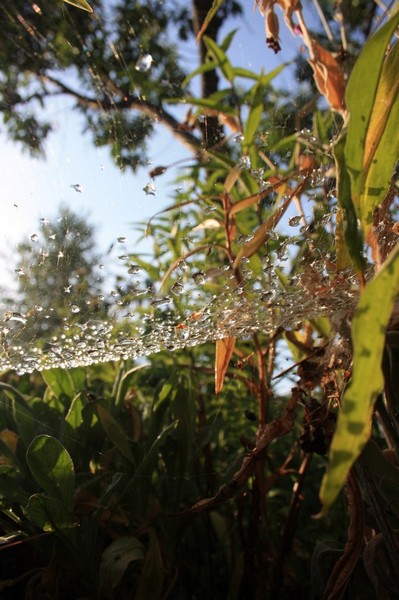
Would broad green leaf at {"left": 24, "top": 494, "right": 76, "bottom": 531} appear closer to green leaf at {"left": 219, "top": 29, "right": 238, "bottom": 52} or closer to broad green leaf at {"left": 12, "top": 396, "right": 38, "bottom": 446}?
broad green leaf at {"left": 12, "top": 396, "right": 38, "bottom": 446}

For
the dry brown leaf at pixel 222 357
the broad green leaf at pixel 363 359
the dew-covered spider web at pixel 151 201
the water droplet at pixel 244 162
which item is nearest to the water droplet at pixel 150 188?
the dew-covered spider web at pixel 151 201

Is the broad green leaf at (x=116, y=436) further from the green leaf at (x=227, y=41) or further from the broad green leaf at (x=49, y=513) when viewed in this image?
the green leaf at (x=227, y=41)

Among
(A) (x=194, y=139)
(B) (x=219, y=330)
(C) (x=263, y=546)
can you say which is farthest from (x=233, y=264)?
(C) (x=263, y=546)

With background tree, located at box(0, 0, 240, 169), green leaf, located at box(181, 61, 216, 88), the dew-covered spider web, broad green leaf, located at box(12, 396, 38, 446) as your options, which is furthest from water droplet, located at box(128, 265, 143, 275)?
green leaf, located at box(181, 61, 216, 88)

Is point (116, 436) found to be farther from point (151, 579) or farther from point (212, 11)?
point (212, 11)

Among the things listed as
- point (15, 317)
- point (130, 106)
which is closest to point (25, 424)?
point (15, 317)

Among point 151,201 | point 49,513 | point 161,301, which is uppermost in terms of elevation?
point 151,201
